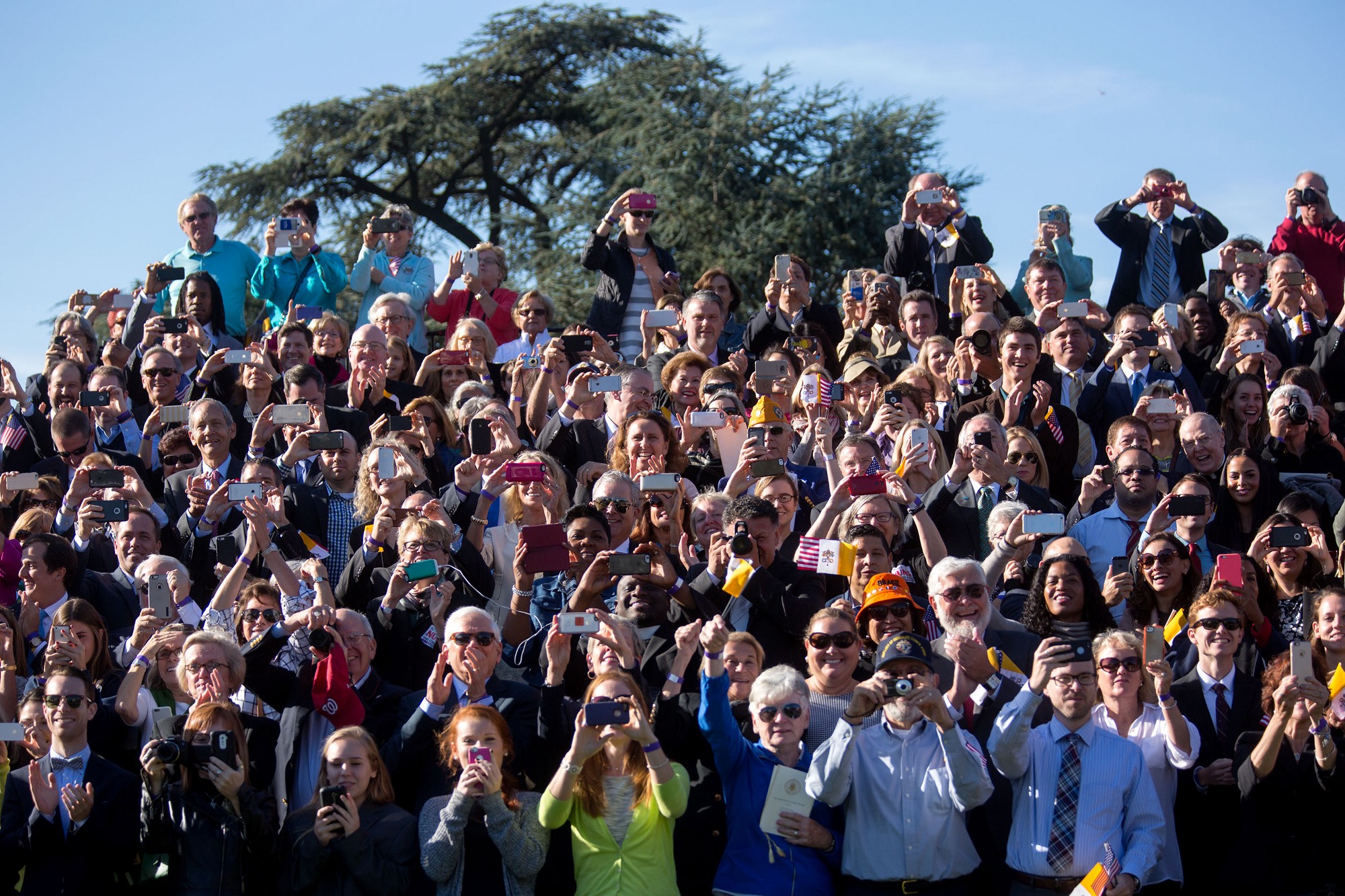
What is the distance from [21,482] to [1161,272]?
27.7 feet

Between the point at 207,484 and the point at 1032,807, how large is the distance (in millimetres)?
5262

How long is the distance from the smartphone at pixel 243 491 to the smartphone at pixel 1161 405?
5057 millimetres

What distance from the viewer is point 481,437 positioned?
10.4 m

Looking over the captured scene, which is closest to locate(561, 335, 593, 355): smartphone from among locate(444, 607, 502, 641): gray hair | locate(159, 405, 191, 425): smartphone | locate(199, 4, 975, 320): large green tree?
locate(159, 405, 191, 425): smartphone

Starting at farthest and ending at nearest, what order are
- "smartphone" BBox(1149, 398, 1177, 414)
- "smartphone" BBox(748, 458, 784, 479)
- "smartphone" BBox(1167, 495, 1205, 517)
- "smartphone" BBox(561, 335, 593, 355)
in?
"smartphone" BBox(561, 335, 593, 355)
"smartphone" BBox(1149, 398, 1177, 414)
"smartphone" BBox(748, 458, 784, 479)
"smartphone" BBox(1167, 495, 1205, 517)

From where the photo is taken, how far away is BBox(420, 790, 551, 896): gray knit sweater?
22.3ft

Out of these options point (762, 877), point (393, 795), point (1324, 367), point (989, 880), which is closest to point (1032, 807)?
point (989, 880)

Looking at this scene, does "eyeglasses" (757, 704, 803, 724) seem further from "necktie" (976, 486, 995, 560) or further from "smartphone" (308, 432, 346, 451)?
"smartphone" (308, 432, 346, 451)

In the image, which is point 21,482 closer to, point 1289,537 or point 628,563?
point 628,563

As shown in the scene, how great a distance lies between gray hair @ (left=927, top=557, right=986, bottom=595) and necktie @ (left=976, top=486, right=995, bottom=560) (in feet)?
4.41

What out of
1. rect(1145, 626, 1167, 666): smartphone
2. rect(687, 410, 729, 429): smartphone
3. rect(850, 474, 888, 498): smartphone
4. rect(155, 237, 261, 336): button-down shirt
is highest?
rect(155, 237, 261, 336): button-down shirt

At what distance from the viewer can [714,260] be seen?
2350 centimetres

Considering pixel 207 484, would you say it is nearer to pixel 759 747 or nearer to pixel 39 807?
pixel 39 807

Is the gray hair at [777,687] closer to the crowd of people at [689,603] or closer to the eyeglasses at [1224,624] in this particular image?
the crowd of people at [689,603]
